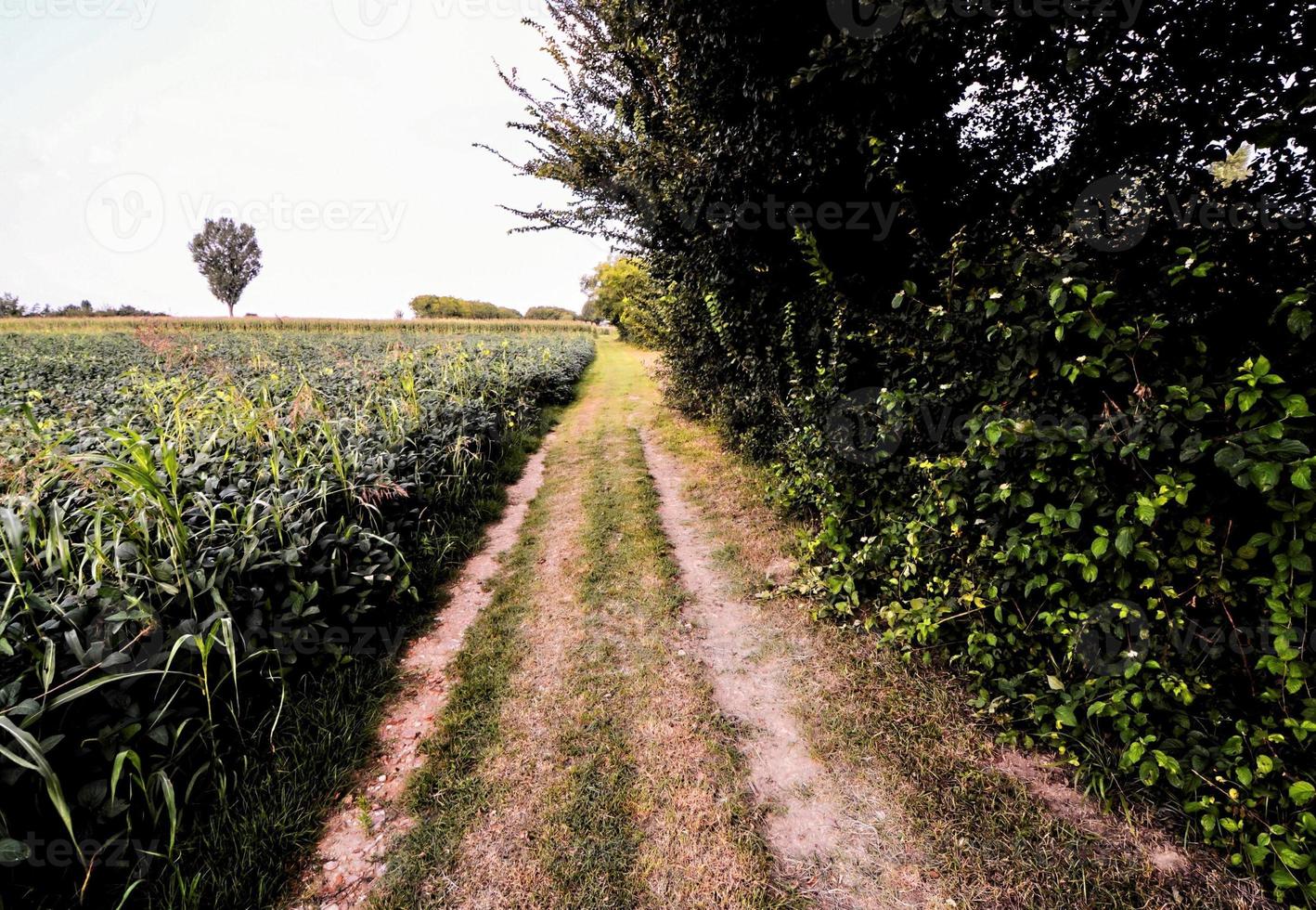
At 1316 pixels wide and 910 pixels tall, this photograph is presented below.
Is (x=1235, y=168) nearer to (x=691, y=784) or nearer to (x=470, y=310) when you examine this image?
(x=691, y=784)

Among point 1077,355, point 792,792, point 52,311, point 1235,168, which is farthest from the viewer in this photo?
point 52,311

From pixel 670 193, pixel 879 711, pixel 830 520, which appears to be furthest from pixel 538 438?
pixel 879 711

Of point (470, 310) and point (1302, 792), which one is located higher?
point (470, 310)

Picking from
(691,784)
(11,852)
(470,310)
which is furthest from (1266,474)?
(470,310)

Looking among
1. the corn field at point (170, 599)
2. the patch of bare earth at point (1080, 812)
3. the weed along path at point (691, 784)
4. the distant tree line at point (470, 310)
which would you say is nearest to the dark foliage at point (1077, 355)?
the patch of bare earth at point (1080, 812)

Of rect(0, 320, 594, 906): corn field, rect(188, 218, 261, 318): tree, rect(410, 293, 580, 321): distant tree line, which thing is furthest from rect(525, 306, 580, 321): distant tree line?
rect(0, 320, 594, 906): corn field

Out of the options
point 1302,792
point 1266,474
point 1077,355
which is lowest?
point 1302,792

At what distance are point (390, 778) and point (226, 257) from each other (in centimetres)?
7476

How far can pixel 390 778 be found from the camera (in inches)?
84.7

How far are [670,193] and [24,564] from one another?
4.24 meters

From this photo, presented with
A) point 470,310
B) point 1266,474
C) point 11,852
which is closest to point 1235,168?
point 1266,474

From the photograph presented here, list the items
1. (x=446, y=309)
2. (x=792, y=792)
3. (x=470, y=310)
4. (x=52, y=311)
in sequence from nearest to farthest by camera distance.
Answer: (x=792, y=792) → (x=52, y=311) → (x=446, y=309) → (x=470, y=310)

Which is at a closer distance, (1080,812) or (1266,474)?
(1266,474)

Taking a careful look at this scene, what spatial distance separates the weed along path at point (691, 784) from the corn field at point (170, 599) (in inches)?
22.9
